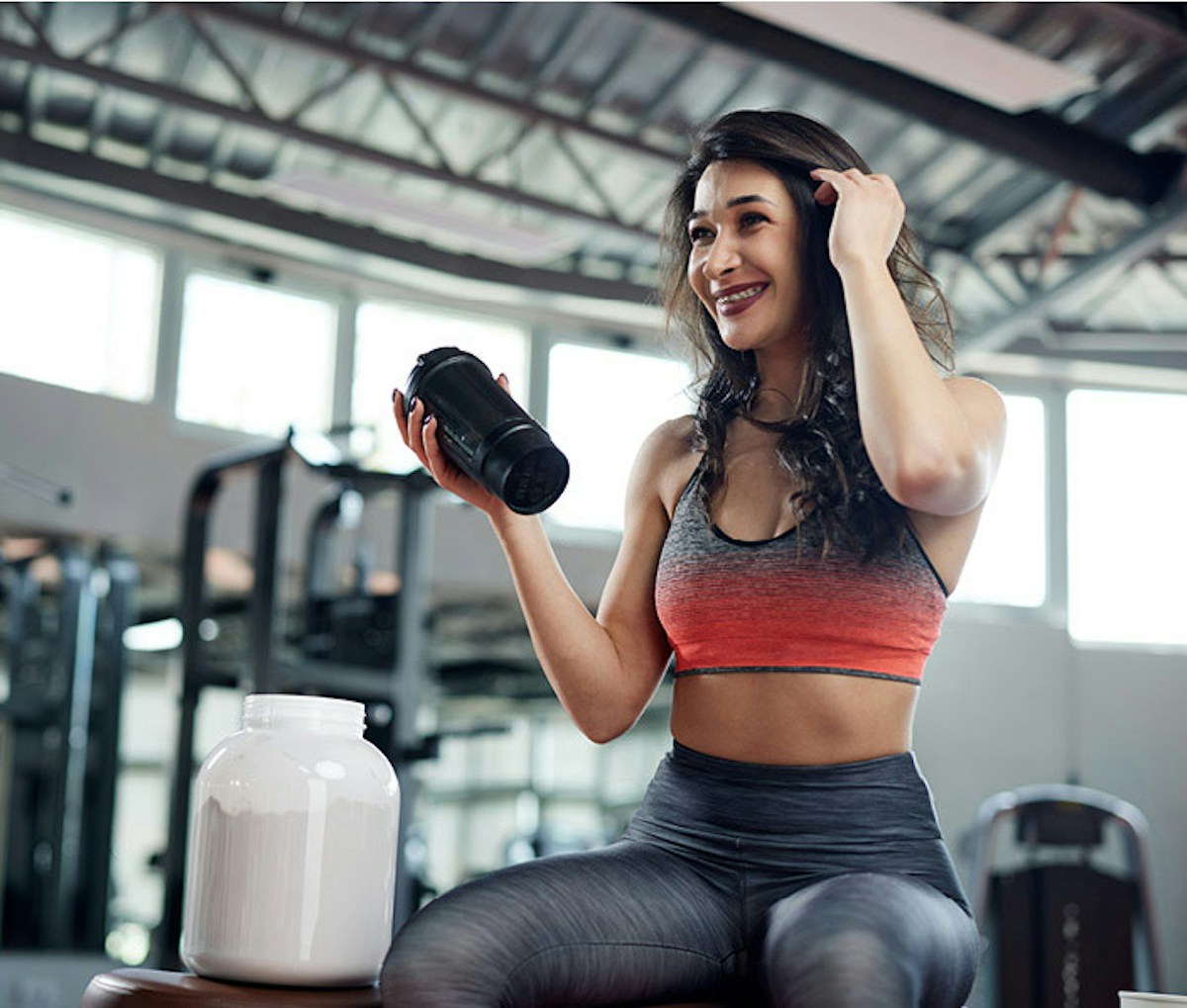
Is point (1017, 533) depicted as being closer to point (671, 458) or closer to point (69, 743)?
point (69, 743)

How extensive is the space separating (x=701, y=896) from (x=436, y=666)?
312 inches

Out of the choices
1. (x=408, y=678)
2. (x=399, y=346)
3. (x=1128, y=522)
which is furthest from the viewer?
(x=1128, y=522)

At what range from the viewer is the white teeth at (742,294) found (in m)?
1.34

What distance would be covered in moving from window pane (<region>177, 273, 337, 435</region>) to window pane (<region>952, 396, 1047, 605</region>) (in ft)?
11.2

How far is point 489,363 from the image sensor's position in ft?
15.7

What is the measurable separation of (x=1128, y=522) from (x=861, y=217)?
724 cm

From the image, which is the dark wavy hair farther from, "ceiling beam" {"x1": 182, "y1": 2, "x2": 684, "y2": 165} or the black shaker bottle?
"ceiling beam" {"x1": 182, "y1": 2, "x2": 684, "y2": 165}

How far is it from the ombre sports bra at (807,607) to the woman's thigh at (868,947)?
18cm

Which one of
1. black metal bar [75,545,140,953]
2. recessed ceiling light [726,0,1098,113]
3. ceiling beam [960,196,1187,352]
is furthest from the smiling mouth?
ceiling beam [960,196,1187,352]

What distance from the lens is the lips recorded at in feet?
4.41

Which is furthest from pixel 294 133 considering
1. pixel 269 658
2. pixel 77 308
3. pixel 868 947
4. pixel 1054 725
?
pixel 868 947

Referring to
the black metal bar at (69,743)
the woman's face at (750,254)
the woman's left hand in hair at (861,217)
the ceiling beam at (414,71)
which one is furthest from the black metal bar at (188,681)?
the woman's left hand in hair at (861,217)

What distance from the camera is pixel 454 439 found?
1.23 meters

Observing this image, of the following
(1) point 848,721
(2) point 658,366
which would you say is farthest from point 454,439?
(2) point 658,366
